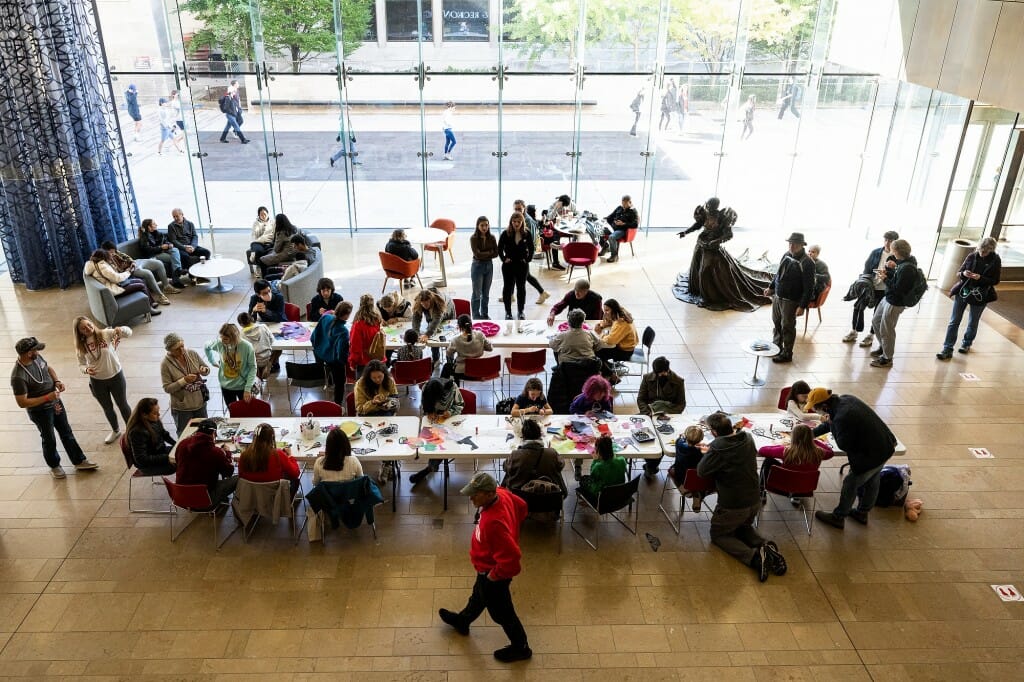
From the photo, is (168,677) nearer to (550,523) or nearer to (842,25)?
(550,523)

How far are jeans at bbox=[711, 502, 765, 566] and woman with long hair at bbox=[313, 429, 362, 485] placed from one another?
3.21 meters

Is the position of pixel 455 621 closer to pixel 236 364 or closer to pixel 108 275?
pixel 236 364

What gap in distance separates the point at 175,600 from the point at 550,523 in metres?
3.26

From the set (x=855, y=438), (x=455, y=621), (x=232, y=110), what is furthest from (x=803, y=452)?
(x=232, y=110)

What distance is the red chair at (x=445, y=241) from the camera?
1298 centimetres

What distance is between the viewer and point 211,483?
684 centimetres

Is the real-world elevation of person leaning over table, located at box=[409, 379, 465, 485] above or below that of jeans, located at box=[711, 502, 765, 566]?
above

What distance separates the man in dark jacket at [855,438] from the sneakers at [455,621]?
11.9ft

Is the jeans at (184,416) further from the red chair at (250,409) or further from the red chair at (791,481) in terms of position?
the red chair at (791,481)

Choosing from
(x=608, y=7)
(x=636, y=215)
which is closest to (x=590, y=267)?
(x=636, y=215)

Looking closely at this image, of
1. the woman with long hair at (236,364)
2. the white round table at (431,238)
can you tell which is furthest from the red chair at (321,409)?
the white round table at (431,238)

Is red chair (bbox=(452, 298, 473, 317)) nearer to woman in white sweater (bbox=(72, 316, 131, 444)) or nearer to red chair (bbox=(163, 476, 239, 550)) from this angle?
woman in white sweater (bbox=(72, 316, 131, 444))

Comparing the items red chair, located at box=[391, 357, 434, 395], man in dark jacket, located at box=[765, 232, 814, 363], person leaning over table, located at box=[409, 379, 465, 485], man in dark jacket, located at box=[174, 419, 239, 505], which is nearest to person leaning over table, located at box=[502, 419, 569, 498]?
person leaning over table, located at box=[409, 379, 465, 485]

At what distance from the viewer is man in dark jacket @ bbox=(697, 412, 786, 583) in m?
6.62
